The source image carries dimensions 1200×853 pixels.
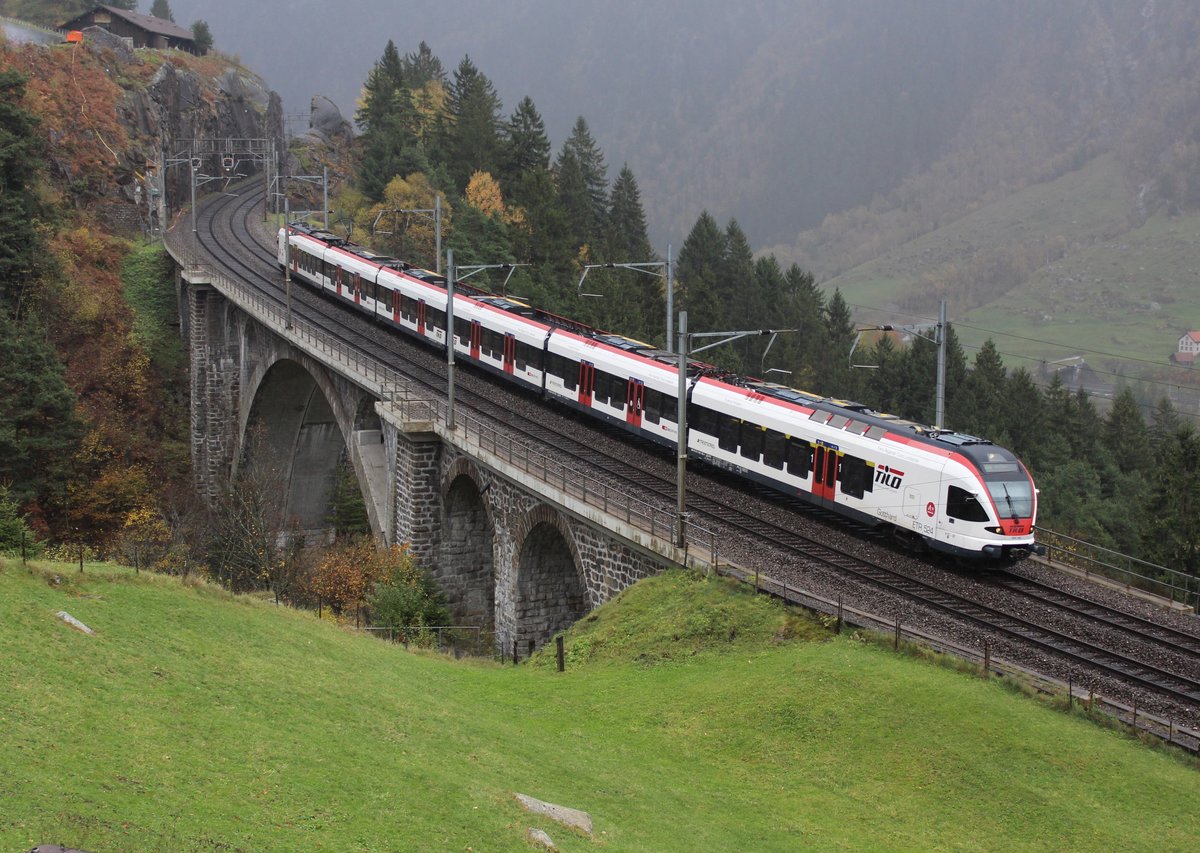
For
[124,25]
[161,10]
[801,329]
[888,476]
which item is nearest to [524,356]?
[888,476]

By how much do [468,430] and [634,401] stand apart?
18.3 feet

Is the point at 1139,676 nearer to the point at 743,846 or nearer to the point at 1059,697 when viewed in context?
the point at 1059,697

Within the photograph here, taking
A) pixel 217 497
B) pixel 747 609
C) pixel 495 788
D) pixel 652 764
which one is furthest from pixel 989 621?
pixel 217 497

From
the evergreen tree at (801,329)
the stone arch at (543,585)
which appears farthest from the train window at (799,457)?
the evergreen tree at (801,329)

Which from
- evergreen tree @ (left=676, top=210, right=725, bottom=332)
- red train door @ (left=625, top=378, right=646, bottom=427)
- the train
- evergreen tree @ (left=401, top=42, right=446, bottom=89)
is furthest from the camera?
evergreen tree @ (left=401, top=42, right=446, bottom=89)

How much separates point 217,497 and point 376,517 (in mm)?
27155

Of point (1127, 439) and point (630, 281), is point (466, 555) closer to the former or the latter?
point (630, 281)

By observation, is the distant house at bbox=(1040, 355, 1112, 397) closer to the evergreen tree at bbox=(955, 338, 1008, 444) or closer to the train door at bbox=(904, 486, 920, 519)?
the evergreen tree at bbox=(955, 338, 1008, 444)

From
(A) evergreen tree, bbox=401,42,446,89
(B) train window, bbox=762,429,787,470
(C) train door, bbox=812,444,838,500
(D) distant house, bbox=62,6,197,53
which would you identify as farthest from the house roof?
(C) train door, bbox=812,444,838,500

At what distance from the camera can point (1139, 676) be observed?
818 inches

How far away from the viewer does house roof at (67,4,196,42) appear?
11619 centimetres

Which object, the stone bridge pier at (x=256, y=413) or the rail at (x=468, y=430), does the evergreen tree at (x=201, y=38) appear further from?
the rail at (x=468, y=430)

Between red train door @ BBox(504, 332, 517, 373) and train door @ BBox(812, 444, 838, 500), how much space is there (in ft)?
62.4

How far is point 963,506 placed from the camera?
1039 inches
